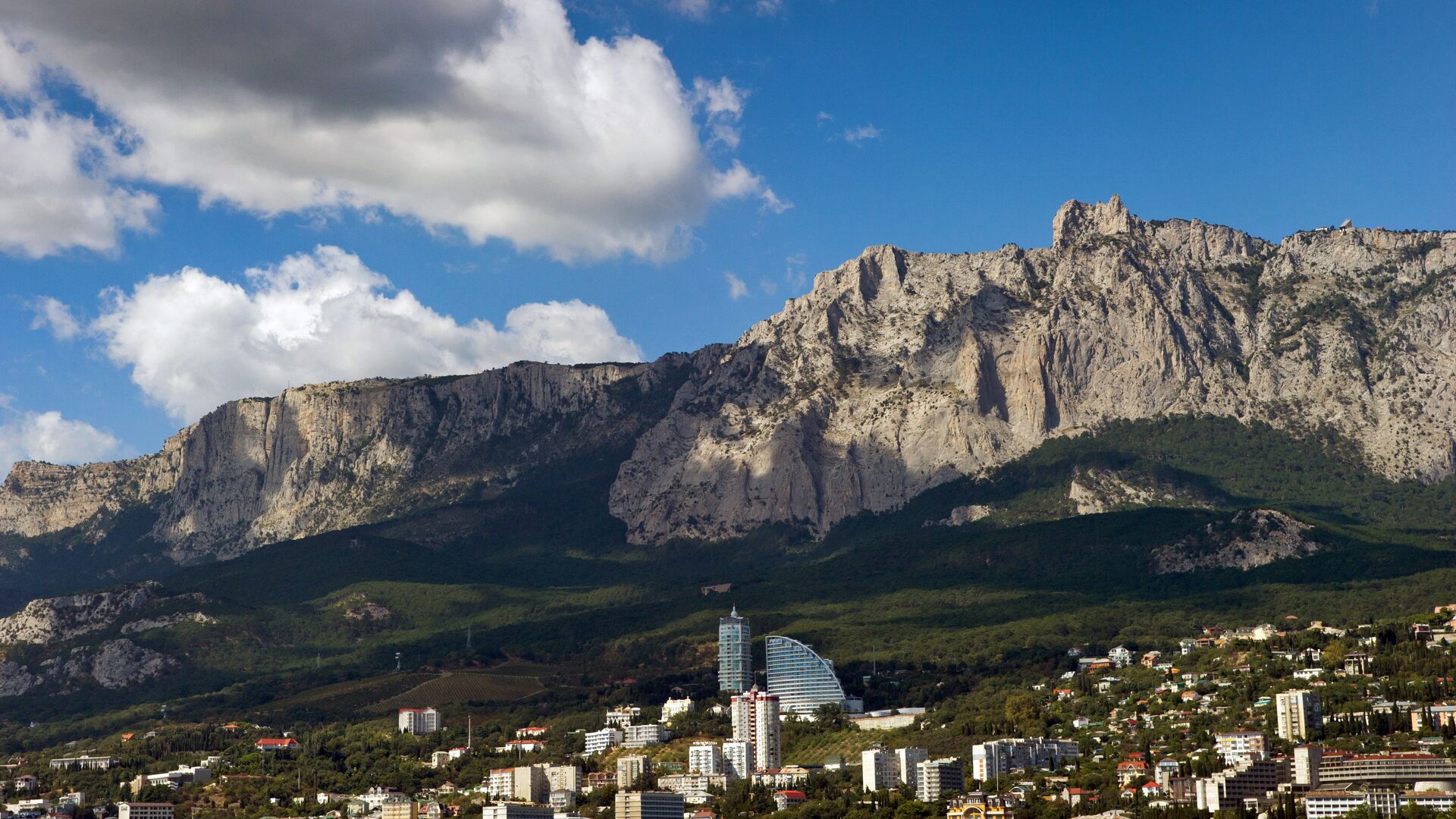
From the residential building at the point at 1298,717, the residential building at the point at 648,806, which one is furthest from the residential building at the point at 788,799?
the residential building at the point at 1298,717

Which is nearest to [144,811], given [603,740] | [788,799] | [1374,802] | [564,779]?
[564,779]

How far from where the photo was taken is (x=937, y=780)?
154 metres

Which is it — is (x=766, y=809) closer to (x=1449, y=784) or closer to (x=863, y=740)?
(x=863, y=740)

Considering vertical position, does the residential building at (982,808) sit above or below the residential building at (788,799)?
below

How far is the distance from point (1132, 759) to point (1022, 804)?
13.6m

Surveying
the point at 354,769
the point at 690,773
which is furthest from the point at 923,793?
the point at 354,769

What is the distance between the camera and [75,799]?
18000 centimetres

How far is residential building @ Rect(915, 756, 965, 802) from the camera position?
500ft

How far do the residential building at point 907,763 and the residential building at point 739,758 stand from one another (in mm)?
18995

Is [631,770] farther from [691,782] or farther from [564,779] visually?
[691,782]

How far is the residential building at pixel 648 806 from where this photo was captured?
15738 centimetres

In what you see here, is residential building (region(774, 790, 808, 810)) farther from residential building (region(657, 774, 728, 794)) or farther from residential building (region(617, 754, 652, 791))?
residential building (region(617, 754, 652, 791))

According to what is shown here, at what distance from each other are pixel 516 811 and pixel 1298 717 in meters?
57.3

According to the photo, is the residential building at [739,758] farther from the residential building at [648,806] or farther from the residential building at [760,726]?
the residential building at [648,806]
